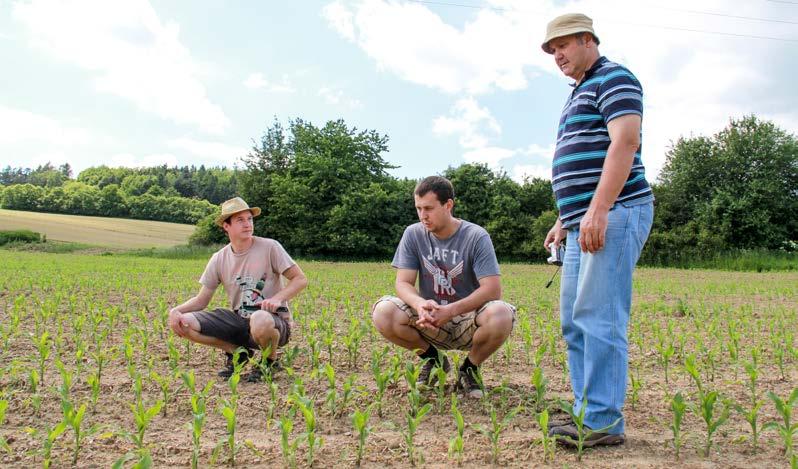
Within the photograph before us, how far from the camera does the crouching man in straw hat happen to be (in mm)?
4574

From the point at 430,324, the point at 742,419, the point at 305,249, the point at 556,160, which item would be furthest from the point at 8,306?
the point at 305,249

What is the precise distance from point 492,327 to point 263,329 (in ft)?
5.68

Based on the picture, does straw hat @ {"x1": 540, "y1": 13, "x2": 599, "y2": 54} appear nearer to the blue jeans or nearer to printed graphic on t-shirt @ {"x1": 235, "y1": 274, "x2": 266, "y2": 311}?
the blue jeans

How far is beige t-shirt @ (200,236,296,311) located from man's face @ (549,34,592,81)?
2.65 metres

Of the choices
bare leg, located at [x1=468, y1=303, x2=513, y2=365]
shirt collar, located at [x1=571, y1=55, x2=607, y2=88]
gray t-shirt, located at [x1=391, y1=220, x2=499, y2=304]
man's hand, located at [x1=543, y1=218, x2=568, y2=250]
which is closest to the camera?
shirt collar, located at [x1=571, y1=55, x2=607, y2=88]

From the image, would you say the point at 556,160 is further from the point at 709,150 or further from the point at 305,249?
the point at 709,150

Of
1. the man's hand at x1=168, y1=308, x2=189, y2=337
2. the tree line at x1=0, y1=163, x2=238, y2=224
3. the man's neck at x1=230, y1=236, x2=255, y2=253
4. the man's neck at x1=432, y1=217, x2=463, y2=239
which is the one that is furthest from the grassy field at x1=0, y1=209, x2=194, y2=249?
the man's neck at x1=432, y1=217, x2=463, y2=239

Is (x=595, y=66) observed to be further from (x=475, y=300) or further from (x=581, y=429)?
(x=581, y=429)

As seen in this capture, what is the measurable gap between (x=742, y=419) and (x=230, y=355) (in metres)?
3.79

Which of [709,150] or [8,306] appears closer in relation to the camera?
[8,306]

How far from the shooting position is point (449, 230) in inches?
165

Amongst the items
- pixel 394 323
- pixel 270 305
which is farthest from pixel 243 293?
pixel 394 323

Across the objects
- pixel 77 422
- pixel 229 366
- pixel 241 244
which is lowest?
pixel 229 366

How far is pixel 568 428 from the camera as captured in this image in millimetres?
3086
